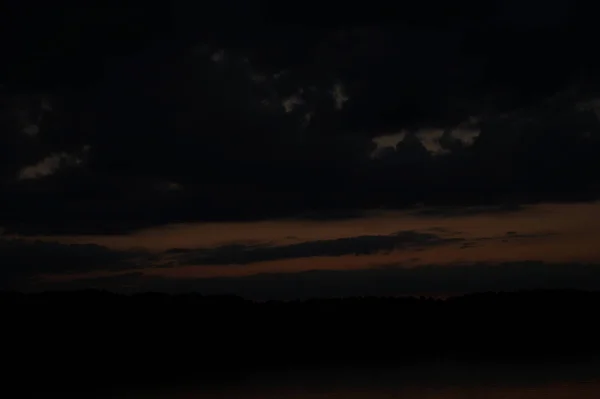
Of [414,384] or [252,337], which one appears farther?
[252,337]

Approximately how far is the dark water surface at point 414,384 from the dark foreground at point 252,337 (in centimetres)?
227

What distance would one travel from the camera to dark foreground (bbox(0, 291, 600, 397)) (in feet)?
150

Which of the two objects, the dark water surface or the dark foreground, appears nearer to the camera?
the dark water surface

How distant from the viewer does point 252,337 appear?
63156mm

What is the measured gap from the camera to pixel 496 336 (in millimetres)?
68250

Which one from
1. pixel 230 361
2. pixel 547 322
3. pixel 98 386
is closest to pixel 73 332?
pixel 230 361

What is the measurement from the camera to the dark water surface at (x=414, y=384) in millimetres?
31281

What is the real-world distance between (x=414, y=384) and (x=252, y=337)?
29949 millimetres

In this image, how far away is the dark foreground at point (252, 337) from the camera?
150ft

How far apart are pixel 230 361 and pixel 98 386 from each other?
1243 centimetres

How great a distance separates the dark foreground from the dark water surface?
7.44ft

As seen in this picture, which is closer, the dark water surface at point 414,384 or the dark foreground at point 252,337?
the dark water surface at point 414,384

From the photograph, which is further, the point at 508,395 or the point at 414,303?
the point at 414,303

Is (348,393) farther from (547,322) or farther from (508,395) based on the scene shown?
(547,322)
